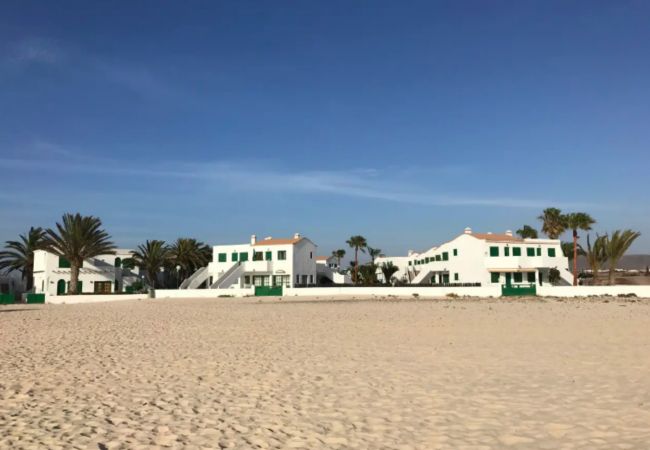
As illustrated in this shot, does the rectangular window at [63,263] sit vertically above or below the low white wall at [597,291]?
above

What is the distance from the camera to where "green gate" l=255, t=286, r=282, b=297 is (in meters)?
52.9

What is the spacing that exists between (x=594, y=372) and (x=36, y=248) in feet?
205

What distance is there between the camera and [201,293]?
175 ft

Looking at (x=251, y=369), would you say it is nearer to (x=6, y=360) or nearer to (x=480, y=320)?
(x=6, y=360)

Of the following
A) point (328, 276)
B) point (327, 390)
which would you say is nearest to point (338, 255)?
point (328, 276)

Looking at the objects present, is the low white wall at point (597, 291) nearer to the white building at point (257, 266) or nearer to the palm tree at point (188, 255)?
the white building at point (257, 266)

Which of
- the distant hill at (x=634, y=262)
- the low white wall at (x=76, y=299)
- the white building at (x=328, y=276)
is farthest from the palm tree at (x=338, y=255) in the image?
the distant hill at (x=634, y=262)

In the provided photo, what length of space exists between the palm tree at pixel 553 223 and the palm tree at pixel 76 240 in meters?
55.4

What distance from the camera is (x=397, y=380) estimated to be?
10.7 m

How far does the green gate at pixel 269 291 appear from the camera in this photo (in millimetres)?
52875

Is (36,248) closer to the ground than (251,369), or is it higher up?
higher up

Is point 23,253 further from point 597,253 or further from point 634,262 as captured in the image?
point 634,262

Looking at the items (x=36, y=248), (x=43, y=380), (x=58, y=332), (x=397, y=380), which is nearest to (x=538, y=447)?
(x=397, y=380)

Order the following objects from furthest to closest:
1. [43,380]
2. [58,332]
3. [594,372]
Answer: [58,332]
[594,372]
[43,380]
